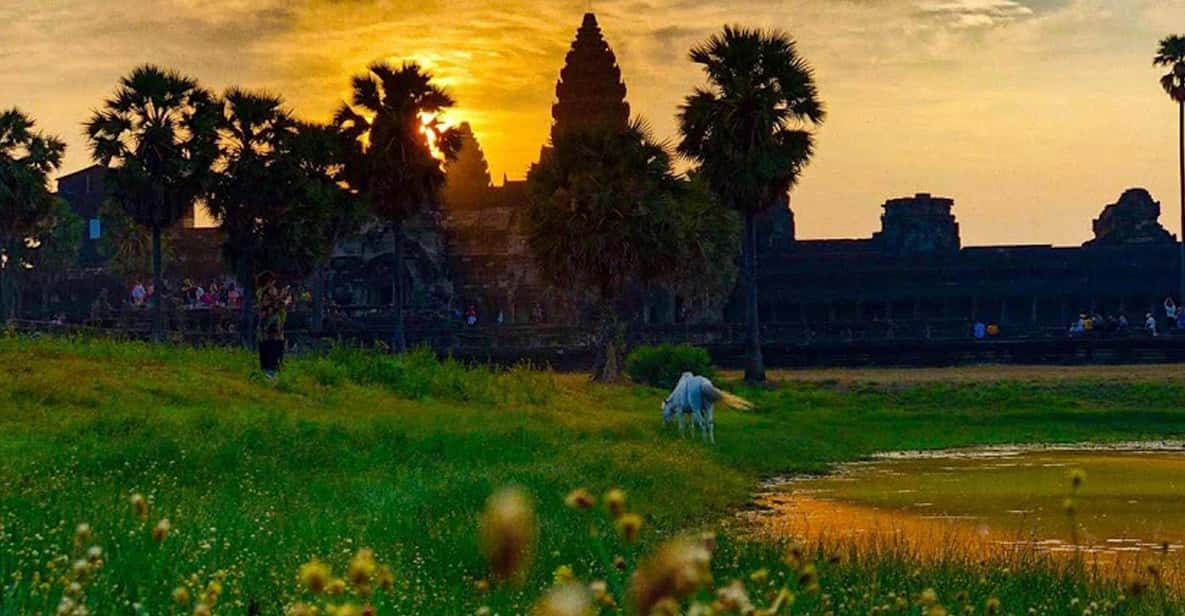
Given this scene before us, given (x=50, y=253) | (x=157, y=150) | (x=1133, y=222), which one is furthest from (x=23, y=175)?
(x=1133, y=222)

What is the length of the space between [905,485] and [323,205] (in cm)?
3902

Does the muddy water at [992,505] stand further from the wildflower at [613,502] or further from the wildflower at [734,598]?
the wildflower at [613,502]

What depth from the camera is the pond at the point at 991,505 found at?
16.1 metres

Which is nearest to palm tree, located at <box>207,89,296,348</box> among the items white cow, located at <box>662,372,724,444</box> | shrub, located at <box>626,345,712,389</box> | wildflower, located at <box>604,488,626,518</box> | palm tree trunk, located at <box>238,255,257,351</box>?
palm tree trunk, located at <box>238,255,257,351</box>

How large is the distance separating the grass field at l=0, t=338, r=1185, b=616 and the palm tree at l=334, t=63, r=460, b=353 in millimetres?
21423

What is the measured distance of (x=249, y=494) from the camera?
48.1 ft

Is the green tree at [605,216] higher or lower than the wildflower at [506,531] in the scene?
higher

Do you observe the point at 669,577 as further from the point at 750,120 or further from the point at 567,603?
the point at 750,120

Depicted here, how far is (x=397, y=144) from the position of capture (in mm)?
60219

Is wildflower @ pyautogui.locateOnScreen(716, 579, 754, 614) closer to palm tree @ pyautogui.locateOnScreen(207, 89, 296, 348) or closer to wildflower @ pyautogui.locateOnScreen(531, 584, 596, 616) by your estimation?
wildflower @ pyautogui.locateOnScreen(531, 584, 596, 616)

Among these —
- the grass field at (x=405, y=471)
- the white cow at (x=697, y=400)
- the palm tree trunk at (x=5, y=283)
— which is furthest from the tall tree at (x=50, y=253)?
the white cow at (x=697, y=400)

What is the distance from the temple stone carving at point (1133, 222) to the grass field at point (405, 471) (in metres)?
46.2

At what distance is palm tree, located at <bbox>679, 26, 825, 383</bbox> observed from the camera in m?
48.5

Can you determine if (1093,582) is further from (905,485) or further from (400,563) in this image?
(905,485)
